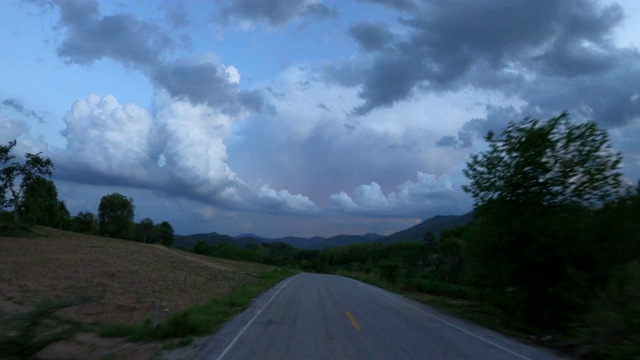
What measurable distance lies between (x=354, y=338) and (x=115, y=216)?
12133 centimetres

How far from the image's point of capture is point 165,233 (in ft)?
493

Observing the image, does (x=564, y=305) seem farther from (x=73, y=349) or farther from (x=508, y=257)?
(x=73, y=349)

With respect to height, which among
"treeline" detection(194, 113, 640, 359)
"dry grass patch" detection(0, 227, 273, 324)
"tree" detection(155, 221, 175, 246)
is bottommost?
"dry grass patch" detection(0, 227, 273, 324)

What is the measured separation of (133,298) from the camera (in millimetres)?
22969

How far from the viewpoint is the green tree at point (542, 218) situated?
15.4 meters

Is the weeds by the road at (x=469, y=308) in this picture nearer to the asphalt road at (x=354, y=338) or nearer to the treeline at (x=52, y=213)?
the asphalt road at (x=354, y=338)

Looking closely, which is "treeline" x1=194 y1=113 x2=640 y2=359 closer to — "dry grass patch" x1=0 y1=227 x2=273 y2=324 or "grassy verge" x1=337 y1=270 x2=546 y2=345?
"grassy verge" x1=337 y1=270 x2=546 y2=345

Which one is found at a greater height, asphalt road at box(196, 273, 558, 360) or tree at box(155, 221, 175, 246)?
tree at box(155, 221, 175, 246)

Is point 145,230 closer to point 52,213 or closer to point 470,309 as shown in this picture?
point 52,213

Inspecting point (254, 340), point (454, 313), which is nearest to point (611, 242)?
point (454, 313)

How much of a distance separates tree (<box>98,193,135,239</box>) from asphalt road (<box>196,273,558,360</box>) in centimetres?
11293

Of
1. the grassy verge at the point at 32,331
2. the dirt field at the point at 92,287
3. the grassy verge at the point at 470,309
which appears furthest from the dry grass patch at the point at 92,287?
the grassy verge at the point at 470,309

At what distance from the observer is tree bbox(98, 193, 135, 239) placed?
399ft

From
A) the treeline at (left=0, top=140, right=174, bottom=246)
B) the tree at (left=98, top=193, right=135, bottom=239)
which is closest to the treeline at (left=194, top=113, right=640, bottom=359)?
the treeline at (left=0, top=140, right=174, bottom=246)
